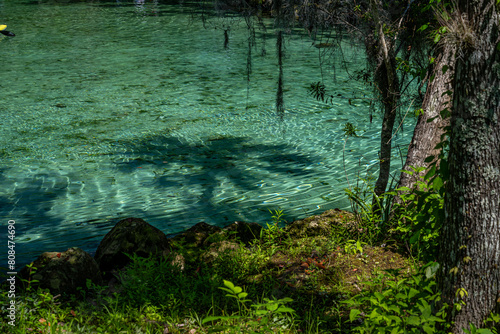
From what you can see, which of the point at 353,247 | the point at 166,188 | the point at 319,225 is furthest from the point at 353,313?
the point at 166,188

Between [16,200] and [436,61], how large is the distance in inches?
199

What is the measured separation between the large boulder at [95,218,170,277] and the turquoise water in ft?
2.93

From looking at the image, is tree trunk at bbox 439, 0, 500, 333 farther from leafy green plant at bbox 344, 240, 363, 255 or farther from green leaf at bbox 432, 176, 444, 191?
leafy green plant at bbox 344, 240, 363, 255

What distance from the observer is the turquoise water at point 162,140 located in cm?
577

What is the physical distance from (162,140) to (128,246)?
13.4ft

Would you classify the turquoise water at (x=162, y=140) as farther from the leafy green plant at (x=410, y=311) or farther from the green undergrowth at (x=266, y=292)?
the leafy green plant at (x=410, y=311)

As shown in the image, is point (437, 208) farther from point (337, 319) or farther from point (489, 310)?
point (337, 319)

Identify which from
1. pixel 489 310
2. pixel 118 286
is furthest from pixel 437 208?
pixel 118 286

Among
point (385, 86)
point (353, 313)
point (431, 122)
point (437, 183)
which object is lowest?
point (353, 313)

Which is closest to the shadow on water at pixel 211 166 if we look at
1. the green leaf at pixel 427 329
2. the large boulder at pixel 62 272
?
the large boulder at pixel 62 272

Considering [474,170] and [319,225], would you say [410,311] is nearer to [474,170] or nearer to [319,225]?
[474,170]

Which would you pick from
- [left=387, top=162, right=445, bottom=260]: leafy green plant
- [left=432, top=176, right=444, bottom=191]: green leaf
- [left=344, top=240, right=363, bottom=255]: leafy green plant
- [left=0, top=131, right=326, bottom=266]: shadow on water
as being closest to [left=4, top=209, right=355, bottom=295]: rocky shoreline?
[left=344, top=240, right=363, bottom=255]: leafy green plant

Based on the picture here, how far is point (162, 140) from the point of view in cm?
805

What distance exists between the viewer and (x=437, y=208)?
9.62 feet
